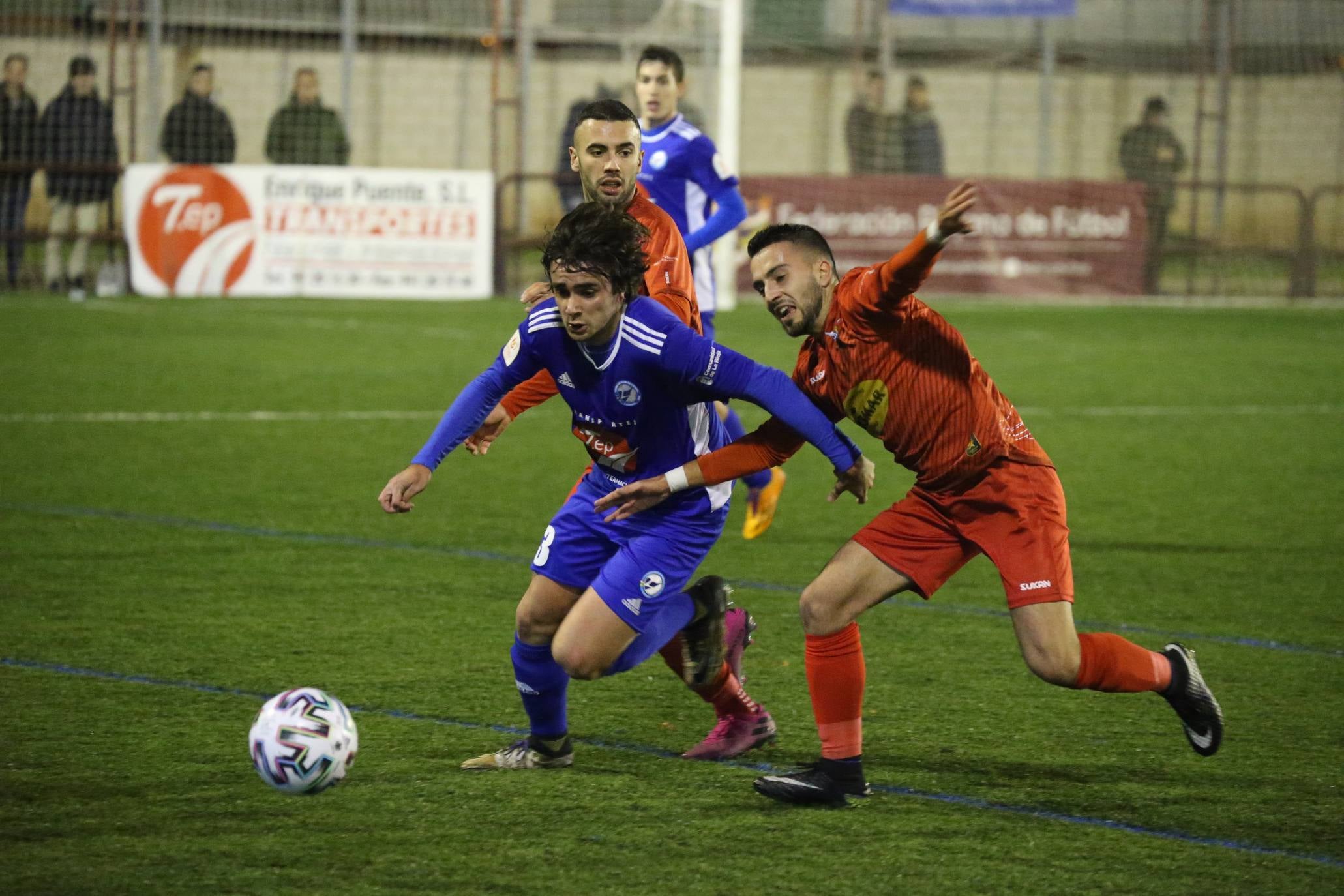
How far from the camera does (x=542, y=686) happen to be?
182 inches

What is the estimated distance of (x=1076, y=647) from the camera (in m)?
4.50

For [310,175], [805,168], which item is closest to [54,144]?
[310,175]

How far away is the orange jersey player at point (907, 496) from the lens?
4465mm

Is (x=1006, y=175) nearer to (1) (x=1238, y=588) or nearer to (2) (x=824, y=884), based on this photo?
(1) (x=1238, y=588)

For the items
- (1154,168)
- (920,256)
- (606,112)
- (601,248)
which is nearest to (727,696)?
(601,248)

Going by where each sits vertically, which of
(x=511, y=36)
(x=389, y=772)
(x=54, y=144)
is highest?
(x=511, y=36)

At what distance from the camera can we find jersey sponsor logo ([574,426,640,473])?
471 centimetres

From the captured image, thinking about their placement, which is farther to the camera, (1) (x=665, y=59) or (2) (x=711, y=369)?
(1) (x=665, y=59)

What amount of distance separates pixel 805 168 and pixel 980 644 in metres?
23.2

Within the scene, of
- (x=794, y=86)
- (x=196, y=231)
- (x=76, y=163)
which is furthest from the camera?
(x=794, y=86)

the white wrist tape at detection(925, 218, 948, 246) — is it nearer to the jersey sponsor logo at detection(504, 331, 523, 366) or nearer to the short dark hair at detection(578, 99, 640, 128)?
the jersey sponsor logo at detection(504, 331, 523, 366)

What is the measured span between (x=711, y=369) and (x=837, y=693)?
2.87 ft

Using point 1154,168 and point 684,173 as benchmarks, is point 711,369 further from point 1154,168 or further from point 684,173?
point 1154,168

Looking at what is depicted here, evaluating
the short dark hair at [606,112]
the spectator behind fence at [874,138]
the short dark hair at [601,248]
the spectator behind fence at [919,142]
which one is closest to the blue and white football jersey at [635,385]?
the short dark hair at [601,248]
